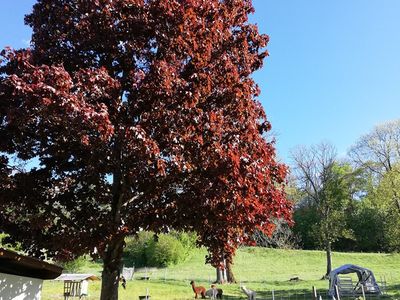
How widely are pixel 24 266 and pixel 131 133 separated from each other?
3460 mm

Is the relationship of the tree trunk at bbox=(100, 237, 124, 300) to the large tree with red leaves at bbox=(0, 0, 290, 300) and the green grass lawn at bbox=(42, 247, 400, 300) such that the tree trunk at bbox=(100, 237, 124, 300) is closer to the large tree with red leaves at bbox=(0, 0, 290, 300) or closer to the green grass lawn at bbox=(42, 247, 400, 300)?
the large tree with red leaves at bbox=(0, 0, 290, 300)

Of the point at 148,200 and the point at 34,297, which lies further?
the point at 148,200

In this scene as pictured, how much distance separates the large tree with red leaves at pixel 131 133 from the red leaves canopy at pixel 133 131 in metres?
0.03

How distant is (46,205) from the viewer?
9.54m

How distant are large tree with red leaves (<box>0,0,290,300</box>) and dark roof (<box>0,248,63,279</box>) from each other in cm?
48

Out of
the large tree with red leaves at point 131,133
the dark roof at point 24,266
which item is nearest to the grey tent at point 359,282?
the large tree with red leaves at point 131,133

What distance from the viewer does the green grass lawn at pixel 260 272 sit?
32906 mm

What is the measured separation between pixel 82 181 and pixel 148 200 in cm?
176

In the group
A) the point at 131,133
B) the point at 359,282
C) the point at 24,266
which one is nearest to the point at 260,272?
the point at 359,282

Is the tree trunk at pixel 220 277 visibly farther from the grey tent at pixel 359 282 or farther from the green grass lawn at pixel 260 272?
the grey tent at pixel 359 282

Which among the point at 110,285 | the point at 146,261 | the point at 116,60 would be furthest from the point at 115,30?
the point at 146,261

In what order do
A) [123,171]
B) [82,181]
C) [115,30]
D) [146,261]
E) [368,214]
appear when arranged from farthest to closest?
[368,214] < [146,261] < [82,181] < [115,30] < [123,171]

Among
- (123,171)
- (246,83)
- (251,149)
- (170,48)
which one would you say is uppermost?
(170,48)

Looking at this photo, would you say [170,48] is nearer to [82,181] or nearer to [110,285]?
[82,181]
